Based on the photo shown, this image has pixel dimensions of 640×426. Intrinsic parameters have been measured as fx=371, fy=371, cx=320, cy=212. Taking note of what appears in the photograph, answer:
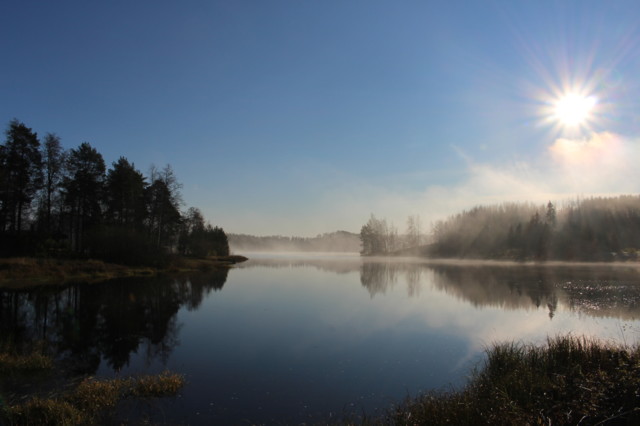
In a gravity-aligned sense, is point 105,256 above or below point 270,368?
above

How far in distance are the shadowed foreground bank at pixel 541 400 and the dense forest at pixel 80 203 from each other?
1860 inches

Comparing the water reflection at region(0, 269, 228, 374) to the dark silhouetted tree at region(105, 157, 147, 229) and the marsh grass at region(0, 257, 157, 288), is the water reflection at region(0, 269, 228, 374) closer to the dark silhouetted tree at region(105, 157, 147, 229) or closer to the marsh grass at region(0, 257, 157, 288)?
the marsh grass at region(0, 257, 157, 288)

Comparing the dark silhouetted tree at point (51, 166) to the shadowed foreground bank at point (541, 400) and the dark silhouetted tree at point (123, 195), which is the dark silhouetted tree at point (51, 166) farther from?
the shadowed foreground bank at point (541, 400)

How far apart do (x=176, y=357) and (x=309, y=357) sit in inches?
212

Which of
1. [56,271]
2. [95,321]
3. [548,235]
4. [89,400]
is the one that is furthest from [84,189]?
[548,235]

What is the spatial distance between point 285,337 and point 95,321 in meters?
11.3

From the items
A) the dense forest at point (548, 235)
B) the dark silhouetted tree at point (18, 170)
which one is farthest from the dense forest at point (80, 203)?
the dense forest at point (548, 235)

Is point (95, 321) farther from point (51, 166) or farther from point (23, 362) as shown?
point (51, 166)

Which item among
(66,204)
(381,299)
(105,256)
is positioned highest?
(66,204)

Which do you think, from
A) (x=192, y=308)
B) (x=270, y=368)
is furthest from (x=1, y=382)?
(x=192, y=308)

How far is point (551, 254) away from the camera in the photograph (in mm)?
125000

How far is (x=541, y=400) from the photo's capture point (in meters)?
8.44

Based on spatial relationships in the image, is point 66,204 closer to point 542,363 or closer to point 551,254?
point 542,363

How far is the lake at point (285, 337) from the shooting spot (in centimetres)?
1089
